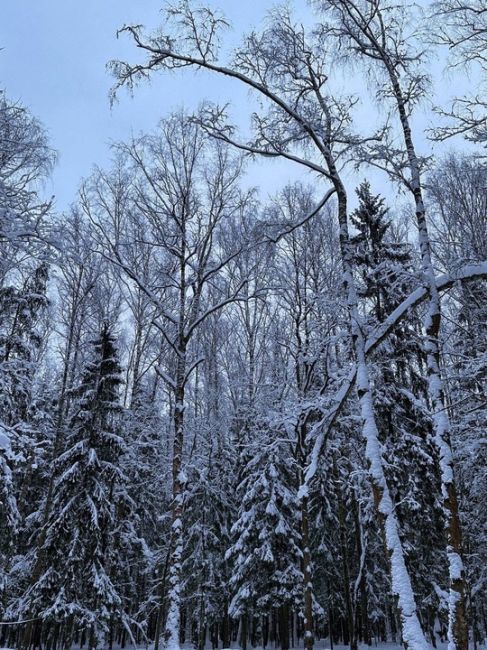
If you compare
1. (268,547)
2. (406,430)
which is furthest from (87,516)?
(406,430)

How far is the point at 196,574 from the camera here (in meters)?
21.1

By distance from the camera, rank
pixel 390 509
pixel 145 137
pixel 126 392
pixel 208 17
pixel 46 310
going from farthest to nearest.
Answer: pixel 126 392, pixel 46 310, pixel 145 137, pixel 208 17, pixel 390 509

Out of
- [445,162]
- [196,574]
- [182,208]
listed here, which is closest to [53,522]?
[196,574]

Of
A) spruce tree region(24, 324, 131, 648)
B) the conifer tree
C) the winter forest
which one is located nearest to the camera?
the winter forest

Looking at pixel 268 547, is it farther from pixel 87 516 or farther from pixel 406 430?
pixel 406 430

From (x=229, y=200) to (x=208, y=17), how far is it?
5630 millimetres

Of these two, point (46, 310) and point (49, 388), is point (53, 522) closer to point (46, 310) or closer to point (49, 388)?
point (46, 310)

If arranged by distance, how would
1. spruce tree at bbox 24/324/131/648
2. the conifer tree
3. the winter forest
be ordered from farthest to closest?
the conifer tree → spruce tree at bbox 24/324/131/648 → the winter forest

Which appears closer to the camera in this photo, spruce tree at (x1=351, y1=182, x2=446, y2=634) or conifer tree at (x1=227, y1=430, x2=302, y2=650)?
spruce tree at (x1=351, y1=182, x2=446, y2=634)

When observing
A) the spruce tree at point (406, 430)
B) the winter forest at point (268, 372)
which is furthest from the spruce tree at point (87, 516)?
the spruce tree at point (406, 430)

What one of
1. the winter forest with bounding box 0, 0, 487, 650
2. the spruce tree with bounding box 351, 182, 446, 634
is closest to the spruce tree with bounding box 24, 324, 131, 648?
the winter forest with bounding box 0, 0, 487, 650

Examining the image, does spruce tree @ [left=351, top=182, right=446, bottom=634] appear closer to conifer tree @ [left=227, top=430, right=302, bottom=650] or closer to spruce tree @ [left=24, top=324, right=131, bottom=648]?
conifer tree @ [left=227, top=430, right=302, bottom=650]

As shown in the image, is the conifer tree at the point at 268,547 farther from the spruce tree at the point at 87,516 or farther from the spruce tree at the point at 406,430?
the spruce tree at the point at 406,430

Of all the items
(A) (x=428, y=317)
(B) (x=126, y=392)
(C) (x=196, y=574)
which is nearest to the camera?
(A) (x=428, y=317)
